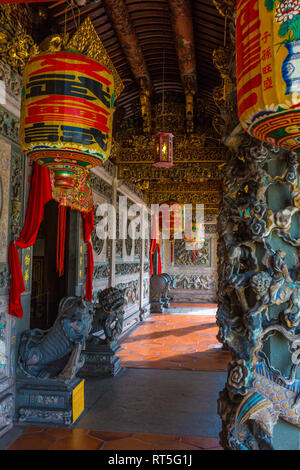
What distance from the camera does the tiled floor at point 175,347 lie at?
5.29m

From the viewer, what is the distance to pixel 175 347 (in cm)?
636

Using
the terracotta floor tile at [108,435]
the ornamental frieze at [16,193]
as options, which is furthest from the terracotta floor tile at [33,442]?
the ornamental frieze at [16,193]

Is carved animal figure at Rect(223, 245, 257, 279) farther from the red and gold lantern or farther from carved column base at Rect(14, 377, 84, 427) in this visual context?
the red and gold lantern

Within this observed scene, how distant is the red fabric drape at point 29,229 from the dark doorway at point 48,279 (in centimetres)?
138

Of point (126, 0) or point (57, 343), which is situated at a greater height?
point (126, 0)

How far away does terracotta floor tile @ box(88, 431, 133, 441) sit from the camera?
2932 mm

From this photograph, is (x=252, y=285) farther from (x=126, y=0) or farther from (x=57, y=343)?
(x=126, y=0)

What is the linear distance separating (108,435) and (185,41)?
397cm

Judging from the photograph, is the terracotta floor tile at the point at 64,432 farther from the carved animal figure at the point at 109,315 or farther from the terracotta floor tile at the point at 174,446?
the carved animal figure at the point at 109,315

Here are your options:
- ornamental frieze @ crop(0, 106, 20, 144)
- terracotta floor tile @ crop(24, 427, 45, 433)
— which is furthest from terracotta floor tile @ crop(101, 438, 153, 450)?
ornamental frieze @ crop(0, 106, 20, 144)

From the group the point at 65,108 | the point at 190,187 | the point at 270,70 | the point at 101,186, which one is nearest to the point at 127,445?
the point at 65,108

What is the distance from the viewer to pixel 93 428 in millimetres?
3129

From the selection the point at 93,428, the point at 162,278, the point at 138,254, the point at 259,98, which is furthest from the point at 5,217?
the point at 162,278

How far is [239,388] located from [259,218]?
31.1 inches
